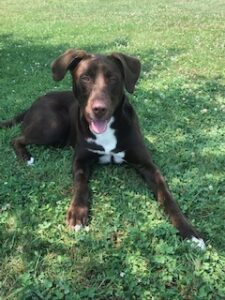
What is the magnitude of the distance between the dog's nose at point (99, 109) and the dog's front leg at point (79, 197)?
0.64m

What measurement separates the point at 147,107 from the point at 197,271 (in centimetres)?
365

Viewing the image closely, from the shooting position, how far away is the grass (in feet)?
11.8

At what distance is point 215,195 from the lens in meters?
4.69

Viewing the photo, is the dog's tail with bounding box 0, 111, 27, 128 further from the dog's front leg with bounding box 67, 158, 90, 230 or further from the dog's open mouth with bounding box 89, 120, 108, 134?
the dog's open mouth with bounding box 89, 120, 108, 134

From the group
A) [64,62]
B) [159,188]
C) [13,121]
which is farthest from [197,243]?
[13,121]

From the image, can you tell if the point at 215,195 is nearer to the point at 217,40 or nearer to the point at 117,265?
the point at 117,265

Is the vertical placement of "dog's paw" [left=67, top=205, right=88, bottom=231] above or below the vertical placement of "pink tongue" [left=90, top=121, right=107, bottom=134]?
below

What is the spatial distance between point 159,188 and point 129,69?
1136 millimetres

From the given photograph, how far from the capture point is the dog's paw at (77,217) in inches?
165

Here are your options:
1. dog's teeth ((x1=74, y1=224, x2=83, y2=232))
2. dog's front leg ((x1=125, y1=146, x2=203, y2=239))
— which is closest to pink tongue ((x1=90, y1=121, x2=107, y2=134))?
dog's front leg ((x1=125, y1=146, x2=203, y2=239))

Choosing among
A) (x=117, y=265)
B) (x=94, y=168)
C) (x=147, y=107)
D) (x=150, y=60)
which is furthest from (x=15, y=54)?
(x=117, y=265)

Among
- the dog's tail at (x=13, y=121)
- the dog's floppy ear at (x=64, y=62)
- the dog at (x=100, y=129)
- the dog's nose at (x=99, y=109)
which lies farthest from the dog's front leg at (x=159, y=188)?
the dog's tail at (x=13, y=121)

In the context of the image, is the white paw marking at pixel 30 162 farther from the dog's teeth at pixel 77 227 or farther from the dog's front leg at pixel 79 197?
the dog's teeth at pixel 77 227

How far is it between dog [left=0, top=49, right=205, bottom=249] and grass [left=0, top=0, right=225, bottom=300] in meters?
0.11
